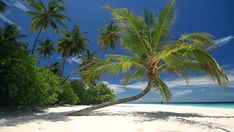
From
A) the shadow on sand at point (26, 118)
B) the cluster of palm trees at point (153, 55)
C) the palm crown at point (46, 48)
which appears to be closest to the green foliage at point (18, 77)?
the shadow on sand at point (26, 118)

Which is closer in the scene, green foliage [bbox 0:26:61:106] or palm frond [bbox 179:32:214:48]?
palm frond [bbox 179:32:214:48]

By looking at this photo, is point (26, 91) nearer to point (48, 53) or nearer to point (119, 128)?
point (119, 128)

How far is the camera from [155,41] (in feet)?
39.3

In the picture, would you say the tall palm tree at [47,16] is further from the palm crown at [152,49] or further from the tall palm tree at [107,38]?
the palm crown at [152,49]

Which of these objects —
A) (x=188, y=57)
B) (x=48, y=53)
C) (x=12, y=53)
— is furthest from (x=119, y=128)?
(x=48, y=53)

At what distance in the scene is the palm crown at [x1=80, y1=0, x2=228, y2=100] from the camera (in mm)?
11504

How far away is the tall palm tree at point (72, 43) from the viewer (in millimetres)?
38344

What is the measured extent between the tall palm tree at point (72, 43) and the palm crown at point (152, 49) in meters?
26.1

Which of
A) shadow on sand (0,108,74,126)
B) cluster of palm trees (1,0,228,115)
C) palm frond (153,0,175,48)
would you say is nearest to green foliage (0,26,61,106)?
shadow on sand (0,108,74,126)

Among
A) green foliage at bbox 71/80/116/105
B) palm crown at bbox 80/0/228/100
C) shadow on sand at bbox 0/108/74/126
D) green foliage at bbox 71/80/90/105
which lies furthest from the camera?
green foliage at bbox 71/80/116/105

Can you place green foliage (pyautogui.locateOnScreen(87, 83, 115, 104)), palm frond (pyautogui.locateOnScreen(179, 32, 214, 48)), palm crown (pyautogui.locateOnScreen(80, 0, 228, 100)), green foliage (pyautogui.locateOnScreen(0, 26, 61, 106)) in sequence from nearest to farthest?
palm frond (pyautogui.locateOnScreen(179, 32, 214, 48))
palm crown (pyautogui.locateOnScreen(80, 0, 228, 100))
green foliage (pyautogui.locateOnScreen(0, 26, 61, 106))
green foliage (pyautogui.locateOnScreen(87, 83, 115, 104))

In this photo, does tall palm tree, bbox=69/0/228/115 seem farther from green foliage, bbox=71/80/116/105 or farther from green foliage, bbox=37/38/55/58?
green foliage, bbox=37/38/55/58

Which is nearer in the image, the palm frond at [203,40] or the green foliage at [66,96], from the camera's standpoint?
the palm frond at [203,40]

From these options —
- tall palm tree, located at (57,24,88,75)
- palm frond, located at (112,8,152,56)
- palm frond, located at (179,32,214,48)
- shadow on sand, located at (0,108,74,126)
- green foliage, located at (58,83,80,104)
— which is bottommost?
shadow on sand, located at (0,108,74,126)
